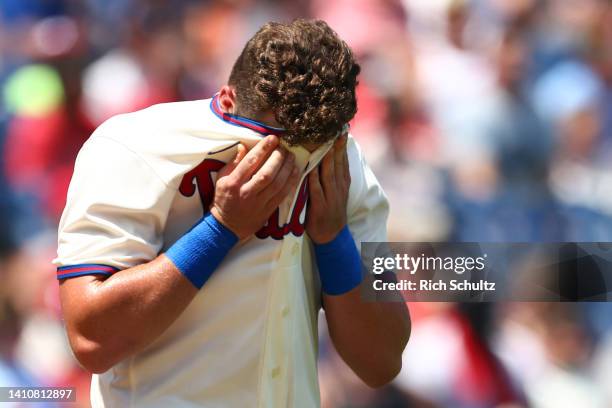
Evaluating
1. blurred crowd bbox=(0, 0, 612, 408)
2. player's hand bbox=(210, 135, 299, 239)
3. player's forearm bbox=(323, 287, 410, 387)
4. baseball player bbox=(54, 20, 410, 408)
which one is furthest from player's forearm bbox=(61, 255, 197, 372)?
Answer: blurred crowd bbox=(0, 0, 612, 408)

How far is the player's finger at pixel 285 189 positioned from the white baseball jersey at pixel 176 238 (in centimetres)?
3

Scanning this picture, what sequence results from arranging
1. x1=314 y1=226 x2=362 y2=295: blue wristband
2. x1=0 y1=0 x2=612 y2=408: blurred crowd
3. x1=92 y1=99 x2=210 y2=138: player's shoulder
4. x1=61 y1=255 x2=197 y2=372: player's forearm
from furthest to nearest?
x1=0 y1=0 x2=612 y2=408: blurred crowd < x1=314 y1=226 x2=362 y2=295: blue wristband < x1=92 y1=99 x2=210 y2=138: player's shoulder < x1=61 y1=255 x2=197 y2=372: player's forearm

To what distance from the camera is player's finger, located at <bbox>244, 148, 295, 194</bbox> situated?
3.85 ft

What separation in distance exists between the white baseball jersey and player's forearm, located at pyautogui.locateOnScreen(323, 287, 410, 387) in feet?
0.33

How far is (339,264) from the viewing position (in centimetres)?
134

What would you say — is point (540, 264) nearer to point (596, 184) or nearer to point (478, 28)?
point (596, 184)

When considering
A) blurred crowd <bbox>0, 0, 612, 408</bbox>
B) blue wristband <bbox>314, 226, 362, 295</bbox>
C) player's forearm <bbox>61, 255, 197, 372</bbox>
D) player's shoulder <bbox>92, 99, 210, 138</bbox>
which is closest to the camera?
player's forearm <bbox>61, 255, 197, 372</bbox>

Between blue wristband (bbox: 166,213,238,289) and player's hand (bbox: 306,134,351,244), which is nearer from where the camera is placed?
blue wristband (bbox: 166,213,238,289)

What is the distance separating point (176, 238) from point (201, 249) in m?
0.11

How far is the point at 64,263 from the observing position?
117 centimetres

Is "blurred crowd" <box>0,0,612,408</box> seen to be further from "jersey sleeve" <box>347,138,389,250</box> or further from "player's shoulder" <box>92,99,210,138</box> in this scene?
"player's shoulder" <box>92,99,210,138</box>

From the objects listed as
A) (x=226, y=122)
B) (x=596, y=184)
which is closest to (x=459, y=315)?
(x=596, y=184)

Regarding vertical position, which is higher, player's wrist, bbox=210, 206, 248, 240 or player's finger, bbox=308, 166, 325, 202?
player's finger, bbox=308, 166, 325, 202

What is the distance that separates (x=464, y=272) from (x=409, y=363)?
0.41m
